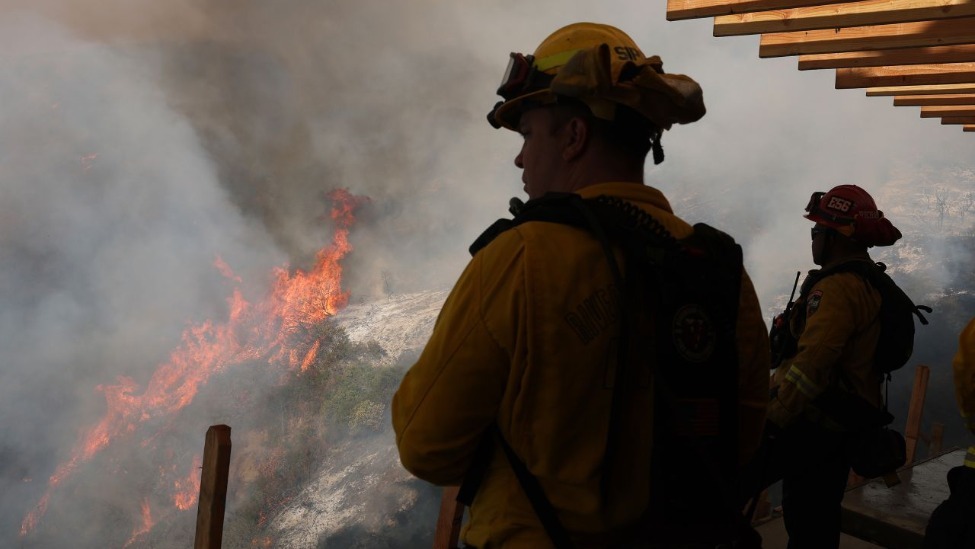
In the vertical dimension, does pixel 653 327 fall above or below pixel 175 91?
below

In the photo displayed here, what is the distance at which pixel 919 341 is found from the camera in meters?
11.0

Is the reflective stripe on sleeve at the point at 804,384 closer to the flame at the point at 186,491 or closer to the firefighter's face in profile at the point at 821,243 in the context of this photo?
the firefighter's face in profile at the point at 821,243

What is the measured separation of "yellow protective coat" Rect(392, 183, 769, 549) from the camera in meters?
1.06

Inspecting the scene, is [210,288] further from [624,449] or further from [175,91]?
[624,449]

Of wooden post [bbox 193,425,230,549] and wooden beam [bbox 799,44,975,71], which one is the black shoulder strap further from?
wooden post [bbox 193,425,230,549]

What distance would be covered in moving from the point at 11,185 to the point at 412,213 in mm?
8482

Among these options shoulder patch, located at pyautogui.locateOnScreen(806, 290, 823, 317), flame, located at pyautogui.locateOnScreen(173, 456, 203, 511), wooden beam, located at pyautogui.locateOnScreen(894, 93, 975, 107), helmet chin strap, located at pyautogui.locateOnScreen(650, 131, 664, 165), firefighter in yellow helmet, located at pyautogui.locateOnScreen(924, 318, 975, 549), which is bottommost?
flame, located at pyautogui.locateOnScreen(173, 456, 203, 511)

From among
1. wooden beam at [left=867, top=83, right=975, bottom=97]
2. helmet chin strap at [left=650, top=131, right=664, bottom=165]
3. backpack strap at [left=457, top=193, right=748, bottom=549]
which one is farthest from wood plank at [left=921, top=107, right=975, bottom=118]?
backpack strap at [left=457, top=193, right=748, bottom=549]

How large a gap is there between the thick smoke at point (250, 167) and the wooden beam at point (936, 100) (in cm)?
780

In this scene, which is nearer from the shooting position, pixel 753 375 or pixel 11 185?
pixel 753 375

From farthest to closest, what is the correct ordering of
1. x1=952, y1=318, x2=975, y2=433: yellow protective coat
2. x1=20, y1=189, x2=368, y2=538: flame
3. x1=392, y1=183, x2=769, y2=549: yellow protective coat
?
x1=20, y1=189, x2=368, y2=538: flame → x1=952, y1=318, x2=975, y2=433: yellow protective coat → x1=392, y1=183, x2=769, y2=549: yellow protective coat

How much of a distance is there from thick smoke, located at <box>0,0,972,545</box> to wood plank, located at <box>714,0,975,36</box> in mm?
9174

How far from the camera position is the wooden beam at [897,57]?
3.41 m

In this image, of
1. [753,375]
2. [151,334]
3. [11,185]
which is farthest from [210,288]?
[753,375]
